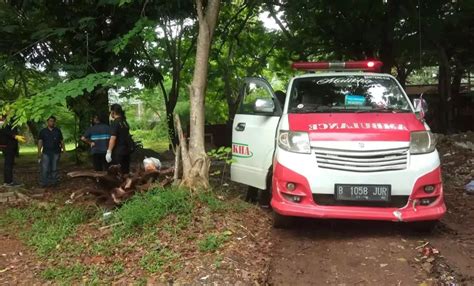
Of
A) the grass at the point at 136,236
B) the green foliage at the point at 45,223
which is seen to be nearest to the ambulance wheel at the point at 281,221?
the grass at the point at 136,236

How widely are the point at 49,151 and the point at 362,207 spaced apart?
8242mm

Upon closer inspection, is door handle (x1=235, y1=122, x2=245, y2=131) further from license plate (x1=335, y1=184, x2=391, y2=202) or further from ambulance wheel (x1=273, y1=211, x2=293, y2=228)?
license plate (x1=335, y1=184, x2=391, y2=202)

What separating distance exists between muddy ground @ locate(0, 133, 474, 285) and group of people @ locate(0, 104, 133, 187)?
112 inches

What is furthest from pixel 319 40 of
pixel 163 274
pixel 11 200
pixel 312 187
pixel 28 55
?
pixel 163 274

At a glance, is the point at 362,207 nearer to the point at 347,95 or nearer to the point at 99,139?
the point at 347,95

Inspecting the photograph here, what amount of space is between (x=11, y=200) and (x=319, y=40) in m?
11.4

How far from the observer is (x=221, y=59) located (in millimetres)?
22172

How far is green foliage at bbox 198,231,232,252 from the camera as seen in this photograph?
535 centimetres

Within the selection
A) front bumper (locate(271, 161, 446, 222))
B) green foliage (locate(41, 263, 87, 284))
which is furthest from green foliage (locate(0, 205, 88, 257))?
front bumper (locate(271, 161, 446, 222))

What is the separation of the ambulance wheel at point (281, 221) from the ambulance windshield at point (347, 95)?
51.8 inches

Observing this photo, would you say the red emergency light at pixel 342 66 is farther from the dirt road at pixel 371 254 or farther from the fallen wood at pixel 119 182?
the fallen wood at pixel 119 182

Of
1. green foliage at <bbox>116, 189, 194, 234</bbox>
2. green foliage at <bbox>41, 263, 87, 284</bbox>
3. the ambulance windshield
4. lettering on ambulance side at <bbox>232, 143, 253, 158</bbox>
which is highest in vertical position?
the ambulance windshield

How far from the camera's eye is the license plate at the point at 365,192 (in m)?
5.49

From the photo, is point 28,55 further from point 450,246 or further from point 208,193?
point 450,246
